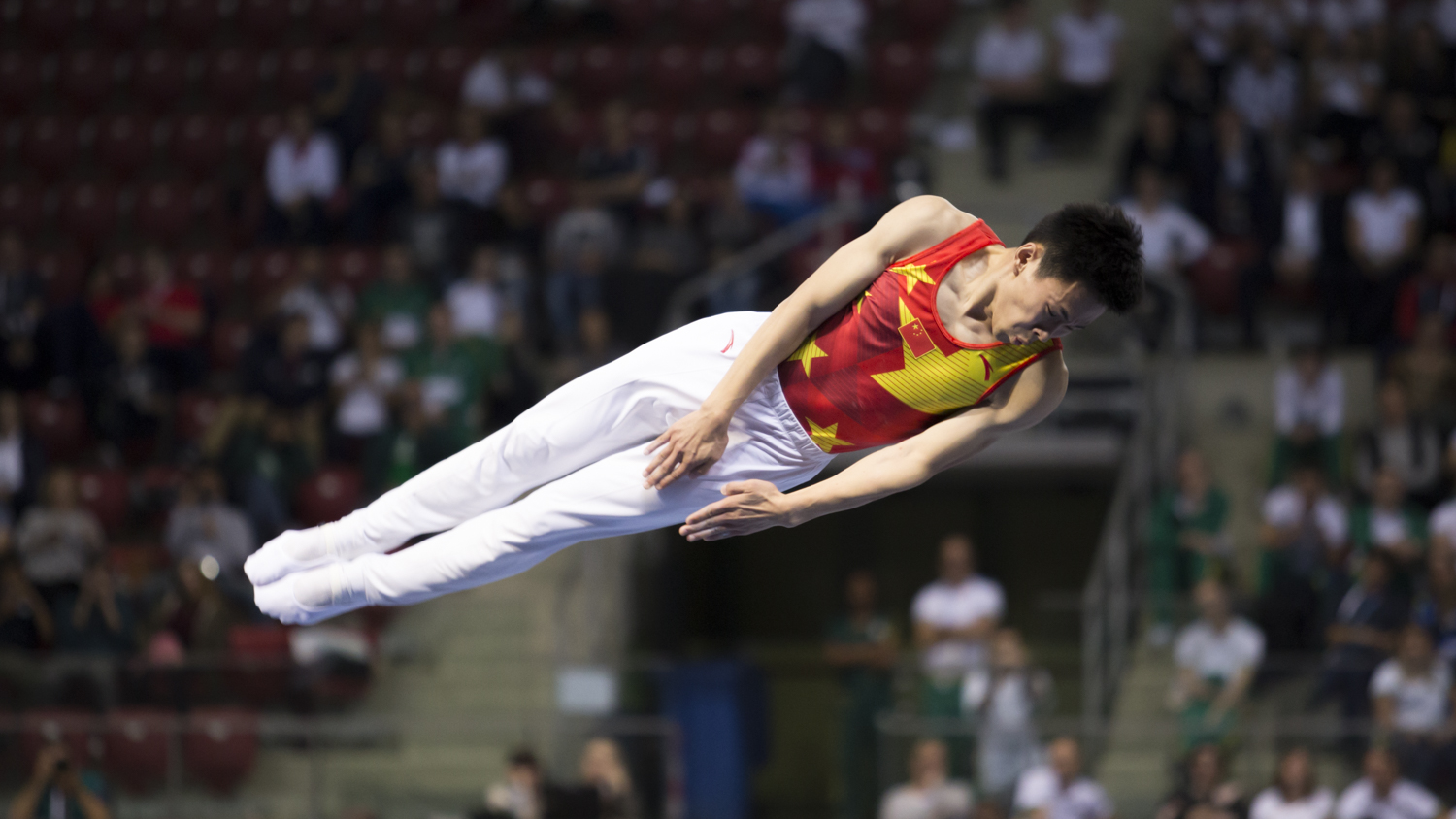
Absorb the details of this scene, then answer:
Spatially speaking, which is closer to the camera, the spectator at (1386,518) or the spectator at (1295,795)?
the spectator at (1295,795)

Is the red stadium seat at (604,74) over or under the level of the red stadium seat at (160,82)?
under

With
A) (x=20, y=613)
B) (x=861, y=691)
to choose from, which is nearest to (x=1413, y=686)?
(x=861, y=691)

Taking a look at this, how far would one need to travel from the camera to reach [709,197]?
40.6 feet

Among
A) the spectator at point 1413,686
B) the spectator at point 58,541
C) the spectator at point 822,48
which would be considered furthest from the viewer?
the spectator at point 822,48

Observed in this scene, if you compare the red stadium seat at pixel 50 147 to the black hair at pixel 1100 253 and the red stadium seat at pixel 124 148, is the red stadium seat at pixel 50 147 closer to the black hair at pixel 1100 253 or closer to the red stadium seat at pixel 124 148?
the red stadium seat at pixel 124 148

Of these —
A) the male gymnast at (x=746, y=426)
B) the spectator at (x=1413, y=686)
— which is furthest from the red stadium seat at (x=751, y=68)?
the male gymnast at (x=746, y=426)

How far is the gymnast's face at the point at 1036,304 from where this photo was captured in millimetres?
4117

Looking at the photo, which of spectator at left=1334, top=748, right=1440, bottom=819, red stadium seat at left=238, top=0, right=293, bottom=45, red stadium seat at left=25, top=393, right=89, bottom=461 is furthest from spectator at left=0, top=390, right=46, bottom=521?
spectator at left=1334, top=748, right=1440, bottom=819

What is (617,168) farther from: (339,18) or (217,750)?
(217,750)

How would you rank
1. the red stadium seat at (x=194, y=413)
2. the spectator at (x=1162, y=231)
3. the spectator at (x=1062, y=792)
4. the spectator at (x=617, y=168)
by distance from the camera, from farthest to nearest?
the spectator at (x=617, y=168) → the red stadium seat at (x=194, y=413) → the spectator at (x=1162, y=231) → the spectator at (x=1062, y=792)

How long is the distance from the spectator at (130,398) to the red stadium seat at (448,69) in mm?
3726

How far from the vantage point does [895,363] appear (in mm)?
4668

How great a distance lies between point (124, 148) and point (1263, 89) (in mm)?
→ 9852

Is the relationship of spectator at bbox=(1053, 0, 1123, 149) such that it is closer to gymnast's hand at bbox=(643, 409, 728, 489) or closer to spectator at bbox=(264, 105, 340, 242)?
spectator at bbox=(264, 105, 340, 242)
